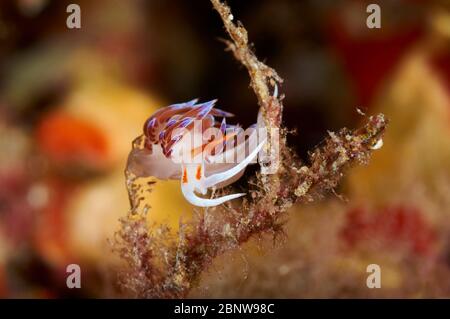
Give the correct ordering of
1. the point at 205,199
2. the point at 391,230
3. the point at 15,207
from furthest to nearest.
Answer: the point at 15,207
the point at 391,230
the point at 205,199

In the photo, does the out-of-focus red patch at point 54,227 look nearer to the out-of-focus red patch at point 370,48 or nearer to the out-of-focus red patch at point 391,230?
the out-of-focus red patch at point 391,230

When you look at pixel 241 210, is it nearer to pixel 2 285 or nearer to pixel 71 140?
pixel 71 140

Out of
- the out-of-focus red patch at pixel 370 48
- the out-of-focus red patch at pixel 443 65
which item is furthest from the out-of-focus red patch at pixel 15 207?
the out-of-focus red patch at pixel 443 65

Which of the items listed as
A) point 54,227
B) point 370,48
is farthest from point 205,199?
point 370,48

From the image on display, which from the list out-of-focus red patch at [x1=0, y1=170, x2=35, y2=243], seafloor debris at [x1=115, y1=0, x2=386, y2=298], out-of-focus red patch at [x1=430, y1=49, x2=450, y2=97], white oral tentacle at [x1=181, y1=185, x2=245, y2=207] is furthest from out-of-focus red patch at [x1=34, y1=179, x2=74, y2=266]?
out-of-focus red patch at [x1=430, y1=49, x2=450, y2=97]

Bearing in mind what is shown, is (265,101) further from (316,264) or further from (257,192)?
(316,264)
